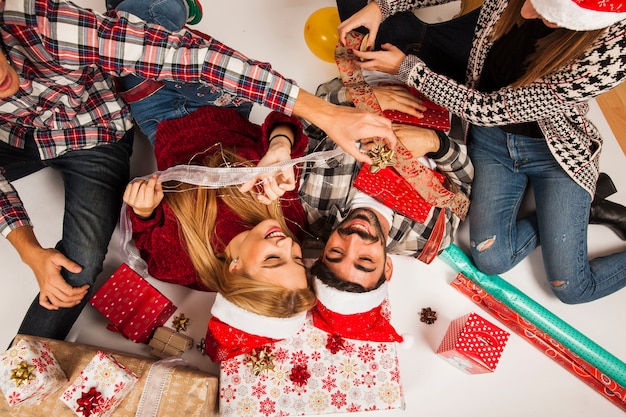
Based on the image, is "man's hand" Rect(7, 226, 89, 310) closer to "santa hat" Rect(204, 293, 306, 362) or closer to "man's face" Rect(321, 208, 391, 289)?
"santa hat" Rect(204, 293, 306, 362)

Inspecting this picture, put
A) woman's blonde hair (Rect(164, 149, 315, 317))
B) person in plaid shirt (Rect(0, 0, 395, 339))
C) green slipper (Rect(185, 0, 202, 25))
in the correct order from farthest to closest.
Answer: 1. green slipper (Rect(185, 0, 202, 25))
2. woman's blonde hair (Rect(164, 149, 315, 317))
3. person in plaid shirt (Rect(0, 0, 395, 339))

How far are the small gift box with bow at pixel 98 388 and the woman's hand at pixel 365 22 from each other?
1.31 meters

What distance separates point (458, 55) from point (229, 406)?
1596 millimetres

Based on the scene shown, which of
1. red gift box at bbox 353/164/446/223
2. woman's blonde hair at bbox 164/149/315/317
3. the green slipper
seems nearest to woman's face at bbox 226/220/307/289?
woman's blonde hair at bbox 164/149/315/317

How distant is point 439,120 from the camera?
5.32 feet

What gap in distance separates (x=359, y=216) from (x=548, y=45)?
2.59ft

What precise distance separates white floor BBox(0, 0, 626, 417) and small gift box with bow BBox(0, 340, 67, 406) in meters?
0.37

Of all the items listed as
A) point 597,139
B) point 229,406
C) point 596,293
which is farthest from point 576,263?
point 229,406

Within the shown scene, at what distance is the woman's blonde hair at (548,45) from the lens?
48.9 inches

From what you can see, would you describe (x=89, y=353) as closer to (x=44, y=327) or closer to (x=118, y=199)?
(x=44, y=327)

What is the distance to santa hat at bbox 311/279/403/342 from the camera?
1384mm

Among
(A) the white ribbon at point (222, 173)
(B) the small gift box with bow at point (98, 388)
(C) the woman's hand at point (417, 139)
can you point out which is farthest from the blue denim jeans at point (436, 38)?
(B) the small gift box with bow at point (98, 388)

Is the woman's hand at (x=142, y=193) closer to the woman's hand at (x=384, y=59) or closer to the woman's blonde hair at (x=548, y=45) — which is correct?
the woman's hand at (x=384, y=59)

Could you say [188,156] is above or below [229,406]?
above
